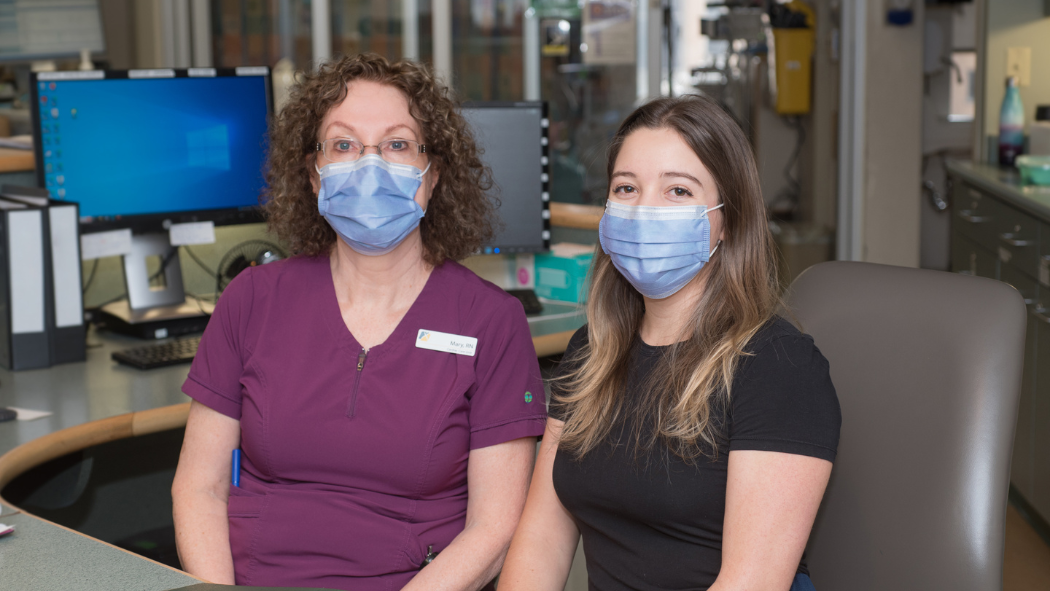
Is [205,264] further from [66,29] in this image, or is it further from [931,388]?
[66,29]

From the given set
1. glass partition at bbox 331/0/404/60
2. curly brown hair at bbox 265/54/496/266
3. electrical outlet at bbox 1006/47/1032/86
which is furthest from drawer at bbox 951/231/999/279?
glass partition at bbox 331/0/404/60

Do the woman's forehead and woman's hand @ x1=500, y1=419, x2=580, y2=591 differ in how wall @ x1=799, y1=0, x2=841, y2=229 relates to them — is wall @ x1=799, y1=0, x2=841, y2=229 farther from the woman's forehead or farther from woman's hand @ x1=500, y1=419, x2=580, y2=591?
woman's hand @ x1=500, y1=419, x2=580, y2=591

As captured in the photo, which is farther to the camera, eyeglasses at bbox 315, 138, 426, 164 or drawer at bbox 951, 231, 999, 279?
drawer at bbox 951, 231, 999, 279

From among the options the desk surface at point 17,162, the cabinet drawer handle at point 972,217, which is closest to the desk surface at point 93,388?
the desk surface at point 17,162

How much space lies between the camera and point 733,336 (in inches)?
48.3

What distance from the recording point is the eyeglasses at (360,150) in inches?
61.6

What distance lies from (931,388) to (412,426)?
2.29 feet

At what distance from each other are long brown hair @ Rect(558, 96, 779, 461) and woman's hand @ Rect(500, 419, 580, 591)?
A: 68mm

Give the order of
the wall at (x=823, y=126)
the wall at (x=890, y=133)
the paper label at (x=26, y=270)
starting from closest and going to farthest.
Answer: the paper label at (x=26, y=270)
the wall at (x=890, y=133)
the wall at (x=823, y=126)

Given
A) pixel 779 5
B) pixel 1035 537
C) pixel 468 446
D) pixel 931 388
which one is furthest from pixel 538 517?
pixel 779 5

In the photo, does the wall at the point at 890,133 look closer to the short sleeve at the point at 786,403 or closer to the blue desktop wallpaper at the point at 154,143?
the blue desktop wallpaper at the point at 154,143

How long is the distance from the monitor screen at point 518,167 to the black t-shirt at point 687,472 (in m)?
1.21

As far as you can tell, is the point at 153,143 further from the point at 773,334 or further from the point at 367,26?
the point at 367,26

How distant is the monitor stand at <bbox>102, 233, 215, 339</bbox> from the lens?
2.27 metres
